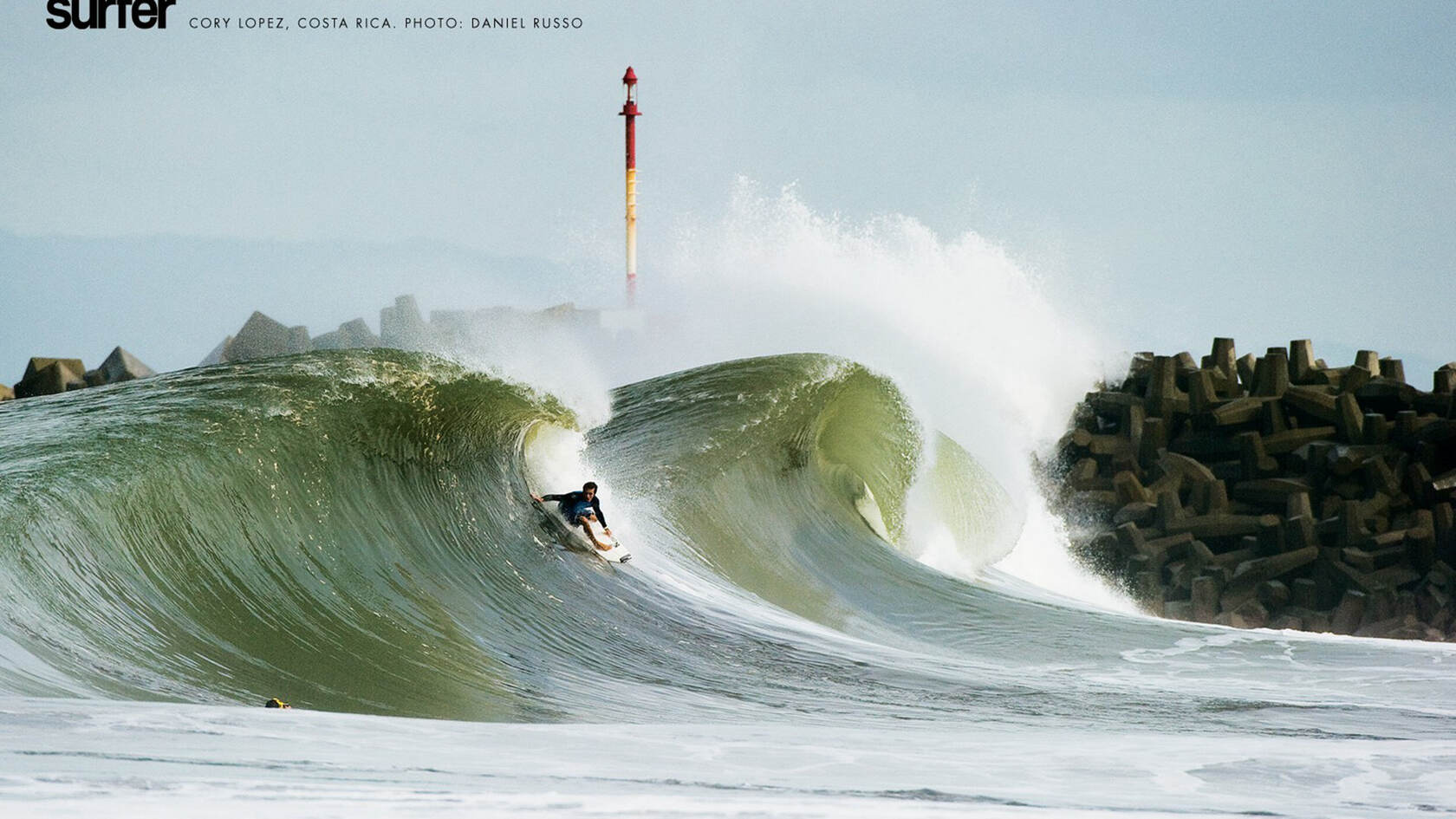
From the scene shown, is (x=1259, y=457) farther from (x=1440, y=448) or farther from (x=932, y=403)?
(x=932, y=403)

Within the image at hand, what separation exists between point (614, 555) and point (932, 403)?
6551mm

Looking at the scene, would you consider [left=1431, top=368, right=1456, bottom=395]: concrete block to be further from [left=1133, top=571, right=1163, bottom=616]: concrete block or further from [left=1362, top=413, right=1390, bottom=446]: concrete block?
[left=1133, top=571, right=1163, bottom=616]: concrete block

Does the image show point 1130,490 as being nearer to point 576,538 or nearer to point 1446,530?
point 1446,530

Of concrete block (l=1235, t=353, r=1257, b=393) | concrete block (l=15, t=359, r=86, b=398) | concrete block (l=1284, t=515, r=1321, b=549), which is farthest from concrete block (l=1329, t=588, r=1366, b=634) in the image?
concrete block (l=15, t=359, r=86, b=398)

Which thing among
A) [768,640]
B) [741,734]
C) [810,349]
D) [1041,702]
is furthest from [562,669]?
[810,349]

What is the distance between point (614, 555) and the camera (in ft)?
24.2

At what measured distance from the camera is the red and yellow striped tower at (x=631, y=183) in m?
19.1

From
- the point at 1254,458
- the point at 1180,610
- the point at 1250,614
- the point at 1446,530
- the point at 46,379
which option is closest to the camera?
the point at 1446,530

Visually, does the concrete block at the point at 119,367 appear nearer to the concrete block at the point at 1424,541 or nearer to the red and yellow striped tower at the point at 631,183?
the red and yellow striped tower at the point at 631,183

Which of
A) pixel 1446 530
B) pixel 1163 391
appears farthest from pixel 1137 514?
pixel 1446 530

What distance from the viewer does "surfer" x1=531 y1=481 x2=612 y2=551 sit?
7.35 m

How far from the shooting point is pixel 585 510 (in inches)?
291

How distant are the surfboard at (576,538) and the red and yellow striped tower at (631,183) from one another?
11.6m

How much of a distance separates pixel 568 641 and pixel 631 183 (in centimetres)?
1399
